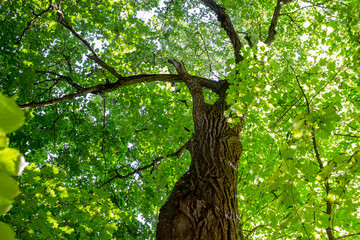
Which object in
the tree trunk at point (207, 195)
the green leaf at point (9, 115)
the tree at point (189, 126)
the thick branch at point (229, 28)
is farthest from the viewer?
the thick branch at point (229, 28)

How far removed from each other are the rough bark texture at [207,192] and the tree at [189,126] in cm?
1

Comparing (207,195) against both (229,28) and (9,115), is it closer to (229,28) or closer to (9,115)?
(9,115)

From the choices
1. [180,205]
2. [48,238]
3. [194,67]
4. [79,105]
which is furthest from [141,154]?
[180,205]

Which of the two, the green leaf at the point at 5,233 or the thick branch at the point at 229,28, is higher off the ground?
the thick branch at the point at 229,28

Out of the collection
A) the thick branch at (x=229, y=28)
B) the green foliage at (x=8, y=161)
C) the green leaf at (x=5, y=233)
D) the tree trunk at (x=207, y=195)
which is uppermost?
the thick branch at (x=229, y=28)

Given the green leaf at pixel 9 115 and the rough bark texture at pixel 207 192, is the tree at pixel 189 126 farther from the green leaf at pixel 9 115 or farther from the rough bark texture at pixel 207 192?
the green leaf at pixel 9 115

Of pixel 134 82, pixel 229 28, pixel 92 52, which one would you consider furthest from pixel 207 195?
pixel 229 28

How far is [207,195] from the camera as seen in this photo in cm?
231

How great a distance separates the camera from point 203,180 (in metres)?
2.50

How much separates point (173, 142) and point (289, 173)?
3557 mm

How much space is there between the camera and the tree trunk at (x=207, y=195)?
2.00m

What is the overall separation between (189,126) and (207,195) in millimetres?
3854

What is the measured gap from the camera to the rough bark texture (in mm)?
2006

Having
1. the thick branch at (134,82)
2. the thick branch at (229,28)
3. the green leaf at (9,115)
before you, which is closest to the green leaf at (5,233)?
the green leaf at (9,115)
